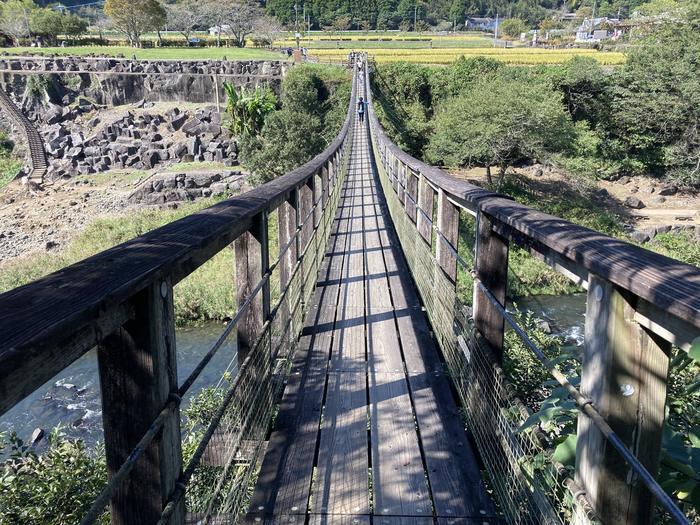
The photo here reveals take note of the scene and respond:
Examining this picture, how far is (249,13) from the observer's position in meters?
63.5

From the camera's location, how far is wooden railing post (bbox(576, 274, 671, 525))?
1141 mm

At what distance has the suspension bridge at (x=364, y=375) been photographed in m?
1.06

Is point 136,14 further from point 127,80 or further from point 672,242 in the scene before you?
point 672,242

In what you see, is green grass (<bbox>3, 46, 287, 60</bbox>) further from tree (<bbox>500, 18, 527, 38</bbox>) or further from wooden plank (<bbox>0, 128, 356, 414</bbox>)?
wooden plank (<bbox>0, 128, 356, 414</bbox>)

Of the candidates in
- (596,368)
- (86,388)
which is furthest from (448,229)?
(86,388)

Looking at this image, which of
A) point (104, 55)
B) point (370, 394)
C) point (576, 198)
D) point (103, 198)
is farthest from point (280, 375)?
point (104, 55)

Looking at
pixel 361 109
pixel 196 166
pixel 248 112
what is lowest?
pixel 196 166

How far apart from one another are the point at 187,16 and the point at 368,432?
71.5 metres

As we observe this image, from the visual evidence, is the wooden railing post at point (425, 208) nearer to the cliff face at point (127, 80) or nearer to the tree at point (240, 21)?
the cliff face at point (127, 80)

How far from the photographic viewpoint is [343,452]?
2.52 metres

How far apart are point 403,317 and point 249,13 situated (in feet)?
215

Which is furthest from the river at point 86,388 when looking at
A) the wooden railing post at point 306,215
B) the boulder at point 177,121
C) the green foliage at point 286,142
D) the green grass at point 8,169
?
the boulder at point 177,121

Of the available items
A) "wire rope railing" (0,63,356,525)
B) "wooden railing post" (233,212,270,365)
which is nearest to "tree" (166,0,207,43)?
"wooden railing post" (233,212,270,365)

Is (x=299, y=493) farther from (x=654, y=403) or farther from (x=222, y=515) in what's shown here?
(x=654, y=403)
